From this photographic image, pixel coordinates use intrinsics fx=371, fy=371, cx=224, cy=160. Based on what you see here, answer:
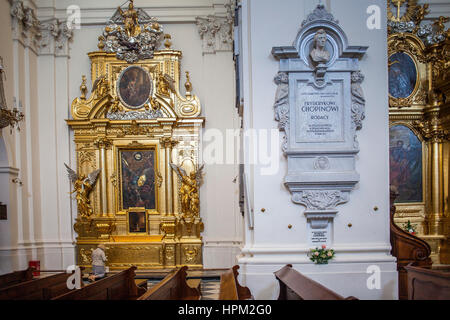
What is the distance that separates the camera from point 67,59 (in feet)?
34.4

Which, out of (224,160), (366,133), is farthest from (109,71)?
(366,133)

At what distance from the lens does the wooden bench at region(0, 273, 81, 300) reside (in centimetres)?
466

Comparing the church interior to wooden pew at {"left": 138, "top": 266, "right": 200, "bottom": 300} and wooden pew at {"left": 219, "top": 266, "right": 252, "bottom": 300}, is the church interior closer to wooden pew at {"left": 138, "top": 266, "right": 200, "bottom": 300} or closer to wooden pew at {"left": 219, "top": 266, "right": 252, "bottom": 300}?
wooden pew at {"left": 138, "top": 266, "right": 200, "bottom": 300}

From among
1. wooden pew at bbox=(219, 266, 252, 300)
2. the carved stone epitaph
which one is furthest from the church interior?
wooden pew at bbox=(219, 266, 252, 300)

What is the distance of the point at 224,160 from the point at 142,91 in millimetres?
3015

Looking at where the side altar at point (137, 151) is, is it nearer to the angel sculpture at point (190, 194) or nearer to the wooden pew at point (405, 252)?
the angel sculpture at point (190, 194)

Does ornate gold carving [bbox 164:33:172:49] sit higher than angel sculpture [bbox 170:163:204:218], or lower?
higher

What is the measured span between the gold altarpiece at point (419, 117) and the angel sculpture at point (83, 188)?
25.8 ft

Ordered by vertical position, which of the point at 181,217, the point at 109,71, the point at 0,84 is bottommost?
the point at 181,217

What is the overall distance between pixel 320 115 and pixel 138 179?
623 cm

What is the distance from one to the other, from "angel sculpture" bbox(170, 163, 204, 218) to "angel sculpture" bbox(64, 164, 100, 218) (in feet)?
7.88

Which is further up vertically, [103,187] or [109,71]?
[109,71]
